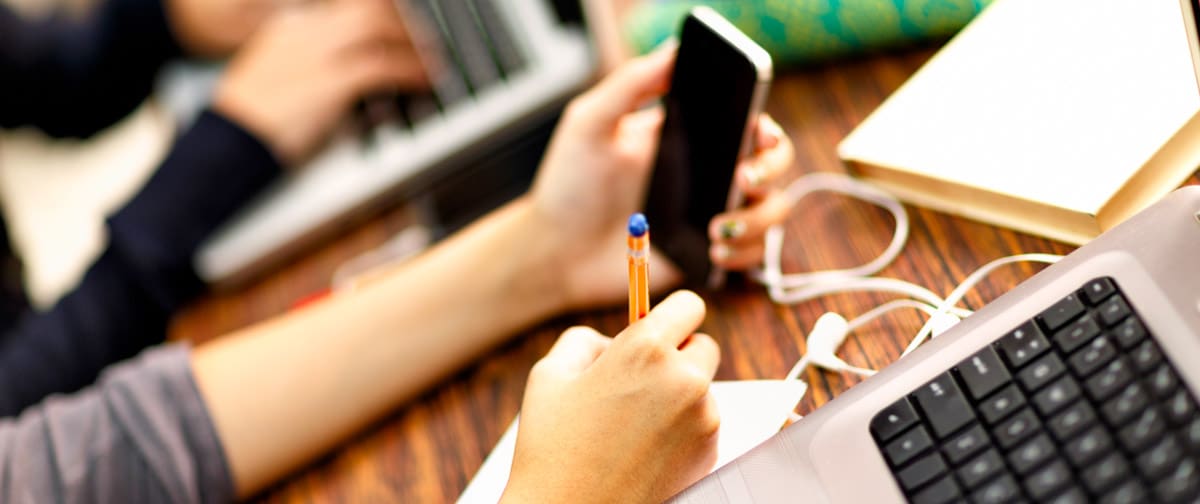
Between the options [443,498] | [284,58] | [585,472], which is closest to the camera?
[585,472]

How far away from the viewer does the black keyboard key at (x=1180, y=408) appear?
0.36m

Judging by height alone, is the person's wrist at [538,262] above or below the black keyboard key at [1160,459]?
above

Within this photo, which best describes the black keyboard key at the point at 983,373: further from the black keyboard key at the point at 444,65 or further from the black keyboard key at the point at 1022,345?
the black keyboard key at the point at 444,65

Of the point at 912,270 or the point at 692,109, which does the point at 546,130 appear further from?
the point at 912,270

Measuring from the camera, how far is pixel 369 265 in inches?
28.3

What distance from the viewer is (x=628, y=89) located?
1.89 ft

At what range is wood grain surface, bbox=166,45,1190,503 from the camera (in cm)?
50

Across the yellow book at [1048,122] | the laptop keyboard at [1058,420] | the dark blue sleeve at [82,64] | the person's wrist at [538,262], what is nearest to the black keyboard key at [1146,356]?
the laptop keyboard at [1058,420]

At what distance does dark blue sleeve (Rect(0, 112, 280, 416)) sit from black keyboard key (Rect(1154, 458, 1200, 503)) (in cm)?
68

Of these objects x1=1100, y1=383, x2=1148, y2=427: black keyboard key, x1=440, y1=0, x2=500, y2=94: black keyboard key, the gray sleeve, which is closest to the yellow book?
x1=1100, y1=383, x2=1148, y2=427: black keyboard key

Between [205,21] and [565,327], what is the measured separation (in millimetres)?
538

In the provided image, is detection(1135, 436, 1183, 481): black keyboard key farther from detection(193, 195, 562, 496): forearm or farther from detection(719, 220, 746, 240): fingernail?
detection(193, 195, 562, 496): forearm

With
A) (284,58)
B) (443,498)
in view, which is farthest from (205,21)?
(443,498)

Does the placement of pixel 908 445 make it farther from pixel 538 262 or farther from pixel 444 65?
pixel 444 65
